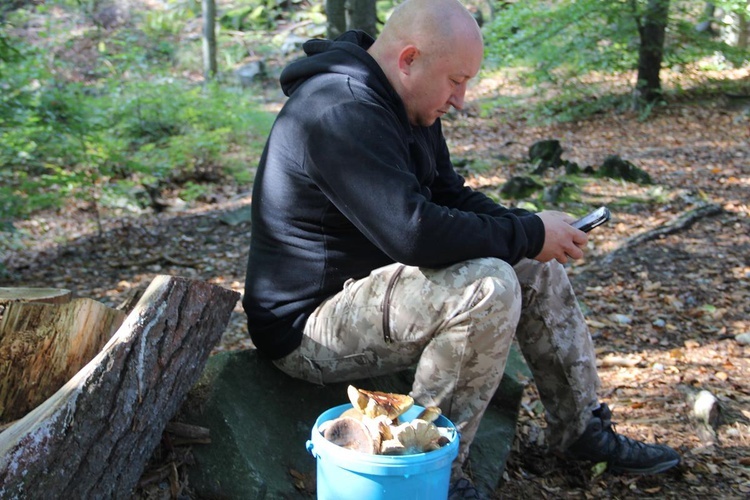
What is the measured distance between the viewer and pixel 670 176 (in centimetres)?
783

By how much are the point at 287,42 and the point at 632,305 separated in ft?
50.3

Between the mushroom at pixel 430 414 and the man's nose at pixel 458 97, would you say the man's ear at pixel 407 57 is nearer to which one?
the man's nose at pixel 458 97

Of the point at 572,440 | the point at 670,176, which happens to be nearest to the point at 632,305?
the point at 572,440

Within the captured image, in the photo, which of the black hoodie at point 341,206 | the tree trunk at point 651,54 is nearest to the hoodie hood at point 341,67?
the black hoodie at point 341,206

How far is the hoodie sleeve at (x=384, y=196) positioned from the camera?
7.56ft

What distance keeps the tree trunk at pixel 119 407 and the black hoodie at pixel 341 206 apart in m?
0.27

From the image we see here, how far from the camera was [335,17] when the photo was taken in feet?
26.0

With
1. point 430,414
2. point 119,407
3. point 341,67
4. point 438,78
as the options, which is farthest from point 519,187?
point 119,407

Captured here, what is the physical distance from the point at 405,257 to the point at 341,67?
0.77m

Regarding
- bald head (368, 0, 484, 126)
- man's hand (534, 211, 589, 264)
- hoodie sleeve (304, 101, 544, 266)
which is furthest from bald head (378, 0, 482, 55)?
man's hand (534, 211, 589, 264)

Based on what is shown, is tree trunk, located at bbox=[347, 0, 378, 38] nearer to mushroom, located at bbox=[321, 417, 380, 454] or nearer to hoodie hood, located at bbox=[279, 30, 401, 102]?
hoodie hood, located at bbox=[279, 30, 401, 102]

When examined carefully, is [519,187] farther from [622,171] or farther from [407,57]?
[407,57]

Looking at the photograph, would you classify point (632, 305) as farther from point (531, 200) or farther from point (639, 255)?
point (531, 200)

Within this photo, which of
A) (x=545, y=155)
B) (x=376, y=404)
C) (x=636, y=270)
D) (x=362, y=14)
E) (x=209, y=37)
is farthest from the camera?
(x=209, y=37)
